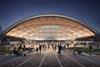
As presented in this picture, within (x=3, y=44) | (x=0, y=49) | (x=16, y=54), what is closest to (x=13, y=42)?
(x=3, y=44)

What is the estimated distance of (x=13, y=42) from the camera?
45.6m

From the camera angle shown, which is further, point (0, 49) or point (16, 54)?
point (0, 49)

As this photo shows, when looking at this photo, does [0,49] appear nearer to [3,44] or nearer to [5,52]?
[5,52]

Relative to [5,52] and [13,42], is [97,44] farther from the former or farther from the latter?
[5,52]

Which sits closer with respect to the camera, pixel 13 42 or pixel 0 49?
pixel 0 49

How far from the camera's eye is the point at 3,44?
4338 centimetres

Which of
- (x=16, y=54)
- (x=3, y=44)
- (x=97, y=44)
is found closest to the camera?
(x=16, y=54)

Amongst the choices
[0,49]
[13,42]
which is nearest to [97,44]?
[13,42]

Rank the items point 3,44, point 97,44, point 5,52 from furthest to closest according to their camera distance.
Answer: point 97,44
point 3,44
point 5,52

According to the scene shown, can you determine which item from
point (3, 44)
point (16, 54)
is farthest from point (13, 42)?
point (16, 54)

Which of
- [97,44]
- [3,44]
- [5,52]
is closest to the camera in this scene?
[5,52]

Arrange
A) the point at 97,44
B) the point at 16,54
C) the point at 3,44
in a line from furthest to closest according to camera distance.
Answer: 1. the point at 97,44
2. the point at 3,44
3. the point at 16,54

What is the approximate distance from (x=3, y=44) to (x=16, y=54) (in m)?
11.9

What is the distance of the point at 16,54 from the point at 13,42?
13826 mm
